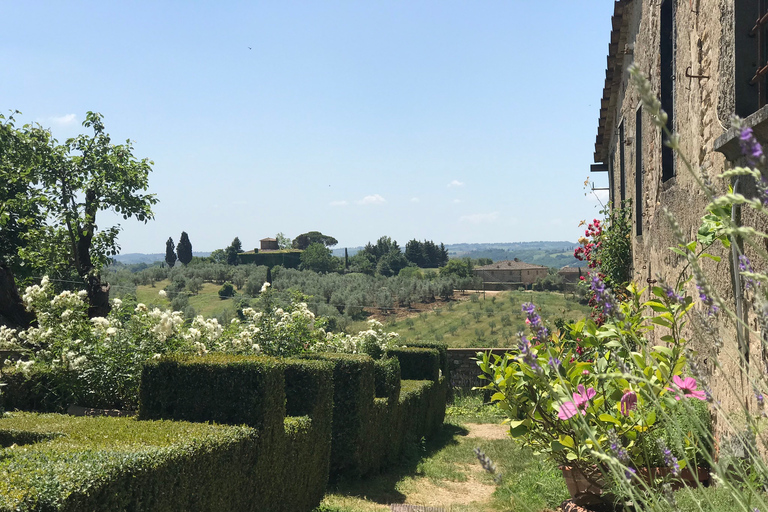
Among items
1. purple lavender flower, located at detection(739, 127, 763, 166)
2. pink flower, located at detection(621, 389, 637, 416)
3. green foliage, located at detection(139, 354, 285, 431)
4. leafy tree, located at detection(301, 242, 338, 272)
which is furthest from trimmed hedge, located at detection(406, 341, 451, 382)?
leafy tree, located at detection(301, 242, 338, 272)

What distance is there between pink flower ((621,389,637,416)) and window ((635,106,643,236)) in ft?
12.2

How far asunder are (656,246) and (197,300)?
40051 mm

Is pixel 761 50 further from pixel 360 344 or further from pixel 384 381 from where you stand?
pixel 360 344

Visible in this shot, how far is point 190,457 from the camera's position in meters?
3.68

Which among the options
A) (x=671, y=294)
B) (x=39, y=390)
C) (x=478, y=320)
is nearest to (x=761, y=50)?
(x=671, y=294)

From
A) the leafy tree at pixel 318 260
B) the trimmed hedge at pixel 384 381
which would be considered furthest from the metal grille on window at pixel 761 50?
the leafy tree at pixel 318 260

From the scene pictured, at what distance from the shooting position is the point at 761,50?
3.12 metres

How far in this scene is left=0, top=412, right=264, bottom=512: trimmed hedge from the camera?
2.71 metres

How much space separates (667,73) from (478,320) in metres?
31.6

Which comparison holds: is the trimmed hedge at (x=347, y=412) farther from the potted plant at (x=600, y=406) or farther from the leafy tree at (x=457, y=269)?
the leafy tree at (x=457, y=269)

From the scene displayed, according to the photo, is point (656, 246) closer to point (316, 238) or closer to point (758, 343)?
point (758, 343)

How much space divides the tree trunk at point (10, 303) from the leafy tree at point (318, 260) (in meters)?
66.5

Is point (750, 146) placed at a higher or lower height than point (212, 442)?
higher

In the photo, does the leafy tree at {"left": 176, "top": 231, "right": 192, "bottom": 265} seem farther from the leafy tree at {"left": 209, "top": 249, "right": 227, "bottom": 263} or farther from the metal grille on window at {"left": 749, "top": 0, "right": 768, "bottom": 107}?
the metal grille on window at {"left": 749, "top": 0, "right": 768, "bottom": 107}
